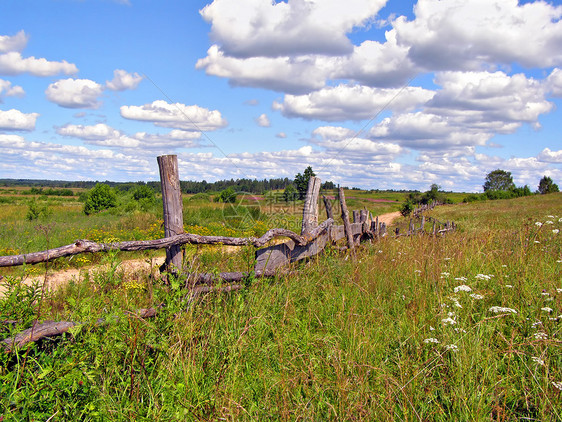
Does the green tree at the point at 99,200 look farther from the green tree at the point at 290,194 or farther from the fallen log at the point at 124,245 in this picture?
the fallen log at the point at 124,245

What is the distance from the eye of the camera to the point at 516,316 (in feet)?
11.2

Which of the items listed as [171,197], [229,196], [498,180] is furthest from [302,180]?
[498,180]

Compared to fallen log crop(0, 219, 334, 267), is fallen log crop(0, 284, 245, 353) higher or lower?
lower

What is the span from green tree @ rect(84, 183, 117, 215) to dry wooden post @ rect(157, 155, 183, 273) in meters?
23.5

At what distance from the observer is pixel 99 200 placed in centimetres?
2569

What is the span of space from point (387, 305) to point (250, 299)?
1465mm

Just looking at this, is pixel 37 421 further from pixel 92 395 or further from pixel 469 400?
pixel 469 400

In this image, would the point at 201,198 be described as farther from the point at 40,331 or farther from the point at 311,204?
the point at 40,331

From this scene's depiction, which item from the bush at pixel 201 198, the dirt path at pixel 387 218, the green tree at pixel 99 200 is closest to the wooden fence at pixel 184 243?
the dirt path at pixel 387 218

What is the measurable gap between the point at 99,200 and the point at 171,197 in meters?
24.5

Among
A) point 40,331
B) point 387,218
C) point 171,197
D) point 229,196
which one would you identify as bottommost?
point 387,218

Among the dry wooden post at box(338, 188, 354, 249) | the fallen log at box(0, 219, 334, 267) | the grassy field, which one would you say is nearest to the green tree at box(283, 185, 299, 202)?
the dry wooden post at box(338, 188, 354, 249)

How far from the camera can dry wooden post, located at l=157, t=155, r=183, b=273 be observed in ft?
13.9

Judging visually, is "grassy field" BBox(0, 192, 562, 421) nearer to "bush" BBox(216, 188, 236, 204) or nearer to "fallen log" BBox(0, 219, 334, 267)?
"fallen log" BBox(0, 219, 334, 267)
